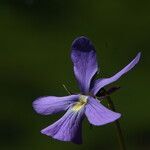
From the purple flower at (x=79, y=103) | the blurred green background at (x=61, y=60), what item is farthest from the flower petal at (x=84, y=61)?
the blurred green background at (x=61, y=60)

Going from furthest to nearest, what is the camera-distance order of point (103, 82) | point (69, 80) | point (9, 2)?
1. point (9, 2)
2. point (69, 80)
3. point (103, 82)

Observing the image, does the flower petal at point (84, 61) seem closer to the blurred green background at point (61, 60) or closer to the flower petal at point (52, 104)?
the flower petal at point (52, 104)

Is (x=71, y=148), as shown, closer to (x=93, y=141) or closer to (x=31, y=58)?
(x=93, y=141)

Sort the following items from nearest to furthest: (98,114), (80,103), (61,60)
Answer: (98,114)
(80,103)
(61,60)

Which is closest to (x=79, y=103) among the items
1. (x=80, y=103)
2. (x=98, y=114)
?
(x=80, y=103)

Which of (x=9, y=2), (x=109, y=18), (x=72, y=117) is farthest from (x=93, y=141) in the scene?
(x=72, y=117)

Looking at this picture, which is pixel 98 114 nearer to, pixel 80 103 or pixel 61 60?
pixel 80 103

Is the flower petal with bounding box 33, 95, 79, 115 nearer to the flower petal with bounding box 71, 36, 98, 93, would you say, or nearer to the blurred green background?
the flower petal with bounding box 71, 36, 98, 93
